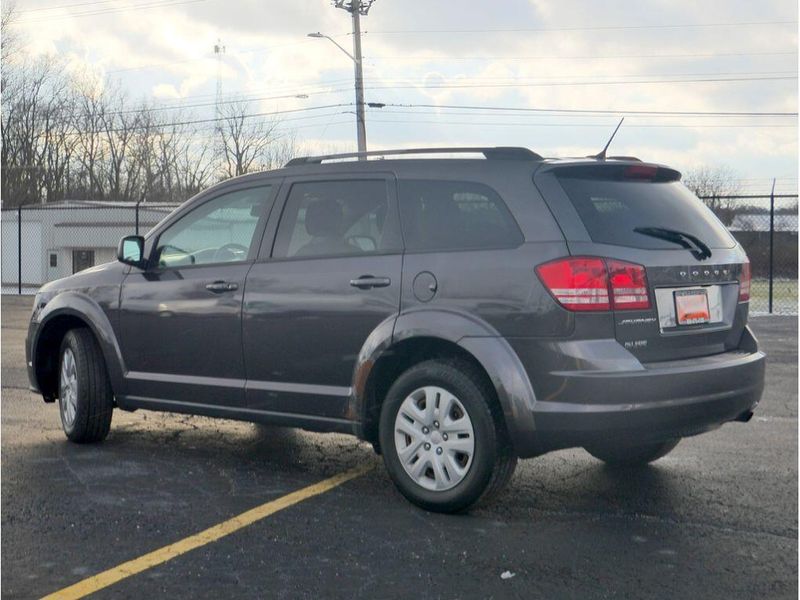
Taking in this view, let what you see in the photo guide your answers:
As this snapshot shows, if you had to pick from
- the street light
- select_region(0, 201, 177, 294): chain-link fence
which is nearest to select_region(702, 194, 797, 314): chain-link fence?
the street light

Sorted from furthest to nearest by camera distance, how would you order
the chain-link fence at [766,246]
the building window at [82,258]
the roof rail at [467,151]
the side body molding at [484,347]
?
the building window at [82,258]
the chain-link fence at [766,246]
the roof rail at [467,151]
the side body molding at [484,347]

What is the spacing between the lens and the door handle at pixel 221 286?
6039mm

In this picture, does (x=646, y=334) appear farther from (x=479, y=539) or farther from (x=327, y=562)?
(x=327, y=562)

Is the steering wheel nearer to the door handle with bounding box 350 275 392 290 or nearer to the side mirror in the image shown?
the side mirror

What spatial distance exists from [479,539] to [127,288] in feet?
9.94

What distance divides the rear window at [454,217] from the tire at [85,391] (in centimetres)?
253

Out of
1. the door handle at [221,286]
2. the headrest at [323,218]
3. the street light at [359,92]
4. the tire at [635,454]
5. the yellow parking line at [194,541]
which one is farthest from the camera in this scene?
the street light at [359,92]

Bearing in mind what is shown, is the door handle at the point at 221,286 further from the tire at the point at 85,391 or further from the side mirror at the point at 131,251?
the tire at the point at 85,391

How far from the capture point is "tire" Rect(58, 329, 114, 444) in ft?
22.2

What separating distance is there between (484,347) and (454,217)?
75cm

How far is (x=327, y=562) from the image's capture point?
439cm

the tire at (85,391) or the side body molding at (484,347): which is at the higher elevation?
the side body molding at (484,347)

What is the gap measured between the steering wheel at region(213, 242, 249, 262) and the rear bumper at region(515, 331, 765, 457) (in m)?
2.14

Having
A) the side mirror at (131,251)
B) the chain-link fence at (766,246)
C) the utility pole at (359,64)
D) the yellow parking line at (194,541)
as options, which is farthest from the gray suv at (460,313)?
the utility pole at (359,64)
